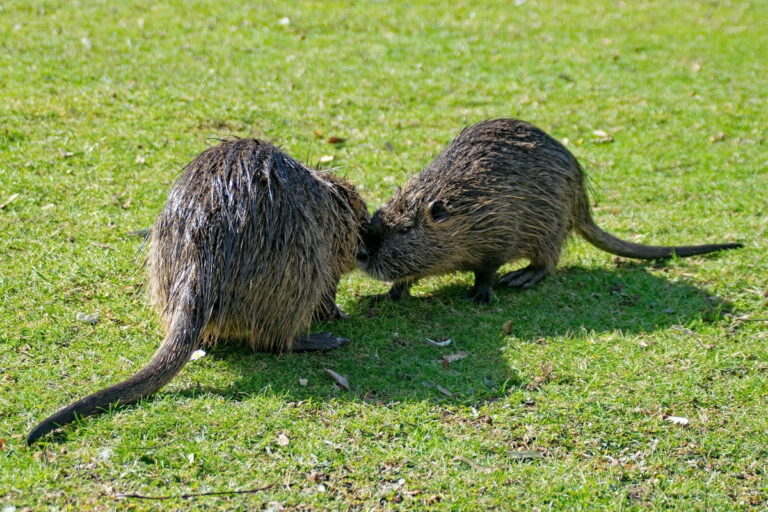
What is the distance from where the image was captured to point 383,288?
572 cm

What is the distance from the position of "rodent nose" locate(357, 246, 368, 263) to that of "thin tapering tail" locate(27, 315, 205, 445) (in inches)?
Result: 58.2

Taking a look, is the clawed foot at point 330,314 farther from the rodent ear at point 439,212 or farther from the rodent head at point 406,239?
the rodent ear at point 439,212

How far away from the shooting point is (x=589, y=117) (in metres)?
8.62

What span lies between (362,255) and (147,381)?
1869mm

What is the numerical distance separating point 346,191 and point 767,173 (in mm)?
4382

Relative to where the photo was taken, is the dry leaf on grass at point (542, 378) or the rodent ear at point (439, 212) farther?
the rodent ear at point (439, 212)

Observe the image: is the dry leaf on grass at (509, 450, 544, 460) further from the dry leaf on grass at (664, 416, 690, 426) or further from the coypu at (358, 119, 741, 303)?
the coypu at (358, 119, 741, 303)

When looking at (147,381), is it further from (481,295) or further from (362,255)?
(481,295)

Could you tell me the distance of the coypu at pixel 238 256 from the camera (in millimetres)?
4051

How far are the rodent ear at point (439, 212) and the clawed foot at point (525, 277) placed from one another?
0.71m

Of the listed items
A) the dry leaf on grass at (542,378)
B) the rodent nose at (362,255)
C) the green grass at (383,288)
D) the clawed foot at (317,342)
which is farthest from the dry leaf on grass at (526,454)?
A: the rodent nose at (362,255)

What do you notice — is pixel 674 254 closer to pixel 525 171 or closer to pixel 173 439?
pixel 525 171

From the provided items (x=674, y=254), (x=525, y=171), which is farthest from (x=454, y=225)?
(x=674, y=254)

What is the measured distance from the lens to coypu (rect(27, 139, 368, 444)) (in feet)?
13.3
